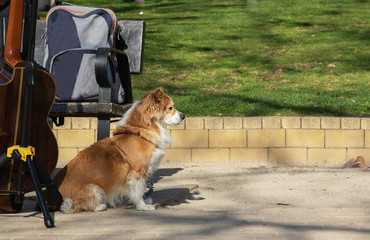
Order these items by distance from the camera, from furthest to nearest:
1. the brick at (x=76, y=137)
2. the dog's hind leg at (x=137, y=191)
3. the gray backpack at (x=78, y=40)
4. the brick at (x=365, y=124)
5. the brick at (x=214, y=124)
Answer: the brick at (x=76, y=137) < the brick at (x=214, y=124) < the brick at (x=365, y=124) < the gray backpack at (x=78, y=40) < the dog's hind leg at (x=137, y=191)

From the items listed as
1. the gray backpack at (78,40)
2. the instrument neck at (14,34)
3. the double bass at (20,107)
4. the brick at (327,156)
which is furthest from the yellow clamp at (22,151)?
the brick at (327,156)

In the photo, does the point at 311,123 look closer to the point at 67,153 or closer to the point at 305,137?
the point at 305,137

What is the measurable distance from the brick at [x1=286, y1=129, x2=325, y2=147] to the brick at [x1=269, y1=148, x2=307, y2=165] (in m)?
0.09

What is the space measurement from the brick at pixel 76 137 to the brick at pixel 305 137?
7.75ft

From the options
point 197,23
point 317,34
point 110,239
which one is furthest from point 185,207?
point 197,23

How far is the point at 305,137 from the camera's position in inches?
288

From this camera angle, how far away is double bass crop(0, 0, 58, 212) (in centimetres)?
400

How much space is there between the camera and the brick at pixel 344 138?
725 centimetres

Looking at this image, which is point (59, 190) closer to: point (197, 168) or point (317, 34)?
point (197, 168)

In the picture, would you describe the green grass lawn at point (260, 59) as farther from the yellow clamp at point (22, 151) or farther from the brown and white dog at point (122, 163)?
the yellow clamp at point (22, 151)

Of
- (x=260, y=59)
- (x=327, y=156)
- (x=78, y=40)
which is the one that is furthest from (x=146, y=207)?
(x=260, y=59)

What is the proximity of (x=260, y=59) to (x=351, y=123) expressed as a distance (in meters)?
4.56

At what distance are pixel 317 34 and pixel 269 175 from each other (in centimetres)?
761

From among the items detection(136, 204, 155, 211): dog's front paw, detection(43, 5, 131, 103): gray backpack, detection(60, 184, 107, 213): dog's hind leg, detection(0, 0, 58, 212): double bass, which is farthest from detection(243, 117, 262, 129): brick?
detection(0, 0, 58, 212): double bass
